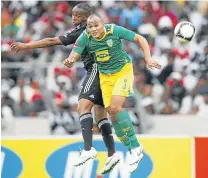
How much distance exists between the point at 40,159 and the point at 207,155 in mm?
2580

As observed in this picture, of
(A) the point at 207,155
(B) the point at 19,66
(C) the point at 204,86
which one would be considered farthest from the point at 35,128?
(A) the point at 207,155

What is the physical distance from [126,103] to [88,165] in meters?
3.35

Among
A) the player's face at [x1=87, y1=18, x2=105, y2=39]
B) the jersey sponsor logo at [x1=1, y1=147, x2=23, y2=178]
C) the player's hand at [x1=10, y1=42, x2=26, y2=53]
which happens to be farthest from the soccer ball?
the jersey sponsor logo at [x1=1, y1=147, x2=23, y2=178]

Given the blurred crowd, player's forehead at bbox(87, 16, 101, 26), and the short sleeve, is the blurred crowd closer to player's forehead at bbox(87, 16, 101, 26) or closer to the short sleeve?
the short sleeve

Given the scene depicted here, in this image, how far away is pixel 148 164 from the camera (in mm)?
12438

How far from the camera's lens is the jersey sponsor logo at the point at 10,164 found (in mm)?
12617

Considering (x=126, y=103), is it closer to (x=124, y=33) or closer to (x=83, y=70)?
(x=83, y=70)

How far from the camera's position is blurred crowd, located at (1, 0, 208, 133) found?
639 inches

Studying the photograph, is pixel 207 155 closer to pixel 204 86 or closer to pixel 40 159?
pixel 40 159

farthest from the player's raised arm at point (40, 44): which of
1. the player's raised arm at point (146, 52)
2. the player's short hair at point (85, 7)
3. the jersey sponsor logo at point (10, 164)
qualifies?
the jersey sponsor logo at point (10, 164)

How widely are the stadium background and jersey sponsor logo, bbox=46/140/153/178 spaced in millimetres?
16

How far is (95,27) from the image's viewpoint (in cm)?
1055

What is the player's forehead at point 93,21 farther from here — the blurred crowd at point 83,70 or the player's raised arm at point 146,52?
the blurred crowd at point 83,70

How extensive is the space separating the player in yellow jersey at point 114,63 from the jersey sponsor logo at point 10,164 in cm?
228
